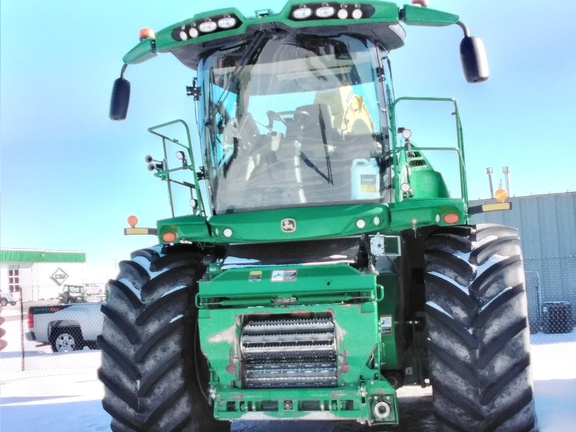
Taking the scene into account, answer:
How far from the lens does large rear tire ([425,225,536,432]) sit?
4016mm

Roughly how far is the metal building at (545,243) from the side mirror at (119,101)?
43.5ft

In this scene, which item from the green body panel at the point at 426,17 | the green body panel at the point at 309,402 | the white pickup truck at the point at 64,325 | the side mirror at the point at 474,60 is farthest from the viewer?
the white pickup truck at the point at 64,325

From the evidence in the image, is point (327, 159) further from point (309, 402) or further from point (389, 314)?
point (309, 402)

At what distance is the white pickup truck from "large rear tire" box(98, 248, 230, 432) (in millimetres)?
12012

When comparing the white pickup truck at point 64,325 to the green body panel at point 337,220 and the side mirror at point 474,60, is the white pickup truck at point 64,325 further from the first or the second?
the side mirror at point 474,60

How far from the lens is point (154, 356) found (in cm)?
449

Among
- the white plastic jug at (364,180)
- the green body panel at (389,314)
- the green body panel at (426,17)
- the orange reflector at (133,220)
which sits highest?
the green body panel at (426,17)

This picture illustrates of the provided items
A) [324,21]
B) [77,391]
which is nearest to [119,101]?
[324,21]

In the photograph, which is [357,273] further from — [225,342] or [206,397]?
[206,397]

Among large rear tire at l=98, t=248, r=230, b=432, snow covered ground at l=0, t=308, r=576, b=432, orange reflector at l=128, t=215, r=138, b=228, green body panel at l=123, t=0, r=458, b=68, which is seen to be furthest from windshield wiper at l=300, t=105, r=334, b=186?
snow covered ground at l=0, t=308, r=576, b=432

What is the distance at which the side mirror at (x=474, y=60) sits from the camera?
4.57 m

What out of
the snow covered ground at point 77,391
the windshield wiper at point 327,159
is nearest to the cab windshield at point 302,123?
the windshield wiper at point 327,159

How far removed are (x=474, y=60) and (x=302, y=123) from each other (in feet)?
4.32

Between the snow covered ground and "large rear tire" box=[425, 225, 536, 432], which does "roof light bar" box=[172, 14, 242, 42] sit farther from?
the snow covered ground
